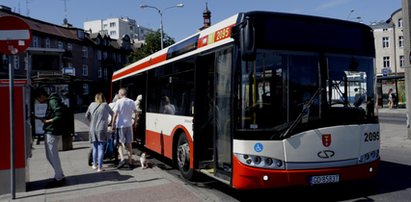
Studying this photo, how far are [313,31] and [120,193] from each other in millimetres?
4119

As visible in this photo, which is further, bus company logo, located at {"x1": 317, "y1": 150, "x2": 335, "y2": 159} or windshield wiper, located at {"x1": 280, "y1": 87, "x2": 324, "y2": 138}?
bus company logo, located at {"x1": 317, "y1": 150, "x2": 335, "y2": 159}

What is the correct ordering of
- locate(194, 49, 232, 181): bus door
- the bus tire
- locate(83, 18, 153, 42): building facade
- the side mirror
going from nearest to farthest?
the side mirror → locate(194, 49, 232, 181): bus door → the bus tire → locate(83, 18, 153, 42): building facade

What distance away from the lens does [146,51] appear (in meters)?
51.1

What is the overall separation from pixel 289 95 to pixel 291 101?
9 cm

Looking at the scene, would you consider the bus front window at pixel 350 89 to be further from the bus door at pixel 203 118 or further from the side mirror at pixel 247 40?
the bus door at pixel 203 118

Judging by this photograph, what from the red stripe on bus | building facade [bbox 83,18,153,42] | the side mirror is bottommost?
the side mirror

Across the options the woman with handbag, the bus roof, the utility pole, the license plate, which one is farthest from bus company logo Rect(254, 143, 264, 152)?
the utility pole

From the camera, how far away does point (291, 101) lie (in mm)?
6109

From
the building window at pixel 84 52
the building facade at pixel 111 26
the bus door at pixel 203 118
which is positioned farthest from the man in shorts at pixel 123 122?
the building facade at pixel 111 26

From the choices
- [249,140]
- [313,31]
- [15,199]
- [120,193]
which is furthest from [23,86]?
[313,31]

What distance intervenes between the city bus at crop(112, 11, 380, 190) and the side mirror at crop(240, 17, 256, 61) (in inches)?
0.6

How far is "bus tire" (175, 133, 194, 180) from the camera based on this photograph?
323 inches

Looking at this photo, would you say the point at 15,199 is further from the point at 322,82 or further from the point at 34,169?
the point at 322,82

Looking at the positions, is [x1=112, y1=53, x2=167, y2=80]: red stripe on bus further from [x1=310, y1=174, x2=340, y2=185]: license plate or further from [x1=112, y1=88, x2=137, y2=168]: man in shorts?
[x1=310, y1=174, x2=340, y2=185]: license plate
